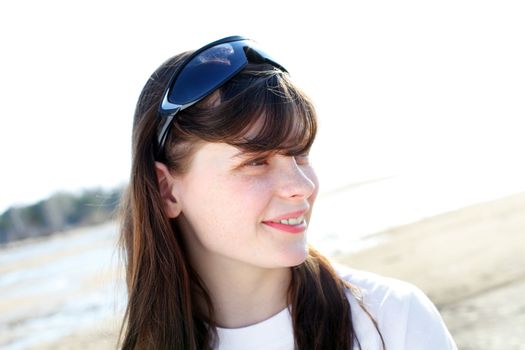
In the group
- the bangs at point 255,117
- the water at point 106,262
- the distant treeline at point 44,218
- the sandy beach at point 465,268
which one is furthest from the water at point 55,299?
the distant treeline at point 44,218

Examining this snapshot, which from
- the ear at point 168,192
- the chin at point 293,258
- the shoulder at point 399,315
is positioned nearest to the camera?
the shoulder at point 399,315

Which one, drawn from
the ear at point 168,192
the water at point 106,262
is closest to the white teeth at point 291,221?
the ear at point 168,192

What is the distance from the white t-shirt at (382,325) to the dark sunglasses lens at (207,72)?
850 mm

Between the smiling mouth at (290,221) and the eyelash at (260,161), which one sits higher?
the eyelash at (260,161)

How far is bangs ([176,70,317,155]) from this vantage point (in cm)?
183

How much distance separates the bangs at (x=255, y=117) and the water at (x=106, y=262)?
560 cm

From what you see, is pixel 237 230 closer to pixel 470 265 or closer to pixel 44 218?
pixel 470 265

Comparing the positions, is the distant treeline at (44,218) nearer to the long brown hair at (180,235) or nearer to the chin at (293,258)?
the long brown hair at (180,235)

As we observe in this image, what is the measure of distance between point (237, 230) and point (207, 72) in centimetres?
58

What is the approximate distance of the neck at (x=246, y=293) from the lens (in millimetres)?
1955

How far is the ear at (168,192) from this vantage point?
2082 millimetres

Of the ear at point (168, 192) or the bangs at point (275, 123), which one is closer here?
the bangs at point (275, 123)

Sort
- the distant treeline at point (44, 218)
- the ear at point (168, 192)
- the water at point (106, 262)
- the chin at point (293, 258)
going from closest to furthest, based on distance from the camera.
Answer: the chin at point (293, 258) → the ear at point (168, 192) → the water at point (106, 262) → the distant treeline at point (44, 218)

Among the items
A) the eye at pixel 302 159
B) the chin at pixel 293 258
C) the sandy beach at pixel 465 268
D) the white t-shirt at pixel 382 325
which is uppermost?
the eye at pixel 302 159
